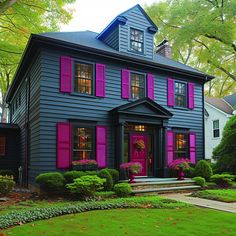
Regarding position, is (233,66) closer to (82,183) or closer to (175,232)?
(82,183)

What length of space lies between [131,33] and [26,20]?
610cm

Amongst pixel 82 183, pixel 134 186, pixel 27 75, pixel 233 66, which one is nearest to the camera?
pixel 82 183

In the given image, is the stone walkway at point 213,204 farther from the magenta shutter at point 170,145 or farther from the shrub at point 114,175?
the magenta shutter at point 170,145

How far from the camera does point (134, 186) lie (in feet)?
37.0

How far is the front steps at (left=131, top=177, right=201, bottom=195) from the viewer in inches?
438

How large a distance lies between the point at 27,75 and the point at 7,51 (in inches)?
208

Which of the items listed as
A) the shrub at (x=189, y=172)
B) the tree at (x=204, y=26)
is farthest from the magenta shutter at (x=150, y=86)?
the tree at (x=204, y=26)

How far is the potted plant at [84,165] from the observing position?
1108 centimetres

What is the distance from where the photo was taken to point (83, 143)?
11.9 meters

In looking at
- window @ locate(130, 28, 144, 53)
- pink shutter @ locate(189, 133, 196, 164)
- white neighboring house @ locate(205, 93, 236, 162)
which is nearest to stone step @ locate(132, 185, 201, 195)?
pink shutter @ locate(189, 133, 196, 164)

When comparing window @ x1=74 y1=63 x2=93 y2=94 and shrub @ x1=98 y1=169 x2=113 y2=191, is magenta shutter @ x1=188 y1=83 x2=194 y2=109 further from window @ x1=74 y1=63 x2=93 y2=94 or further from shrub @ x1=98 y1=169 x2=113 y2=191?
shrub @ x1=98 y1=169 x2=113 y2=191

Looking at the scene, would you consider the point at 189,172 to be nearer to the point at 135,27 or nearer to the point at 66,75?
the point at 66,75

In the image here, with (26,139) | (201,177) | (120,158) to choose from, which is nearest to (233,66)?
(201,177)

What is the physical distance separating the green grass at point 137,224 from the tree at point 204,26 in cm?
1798
